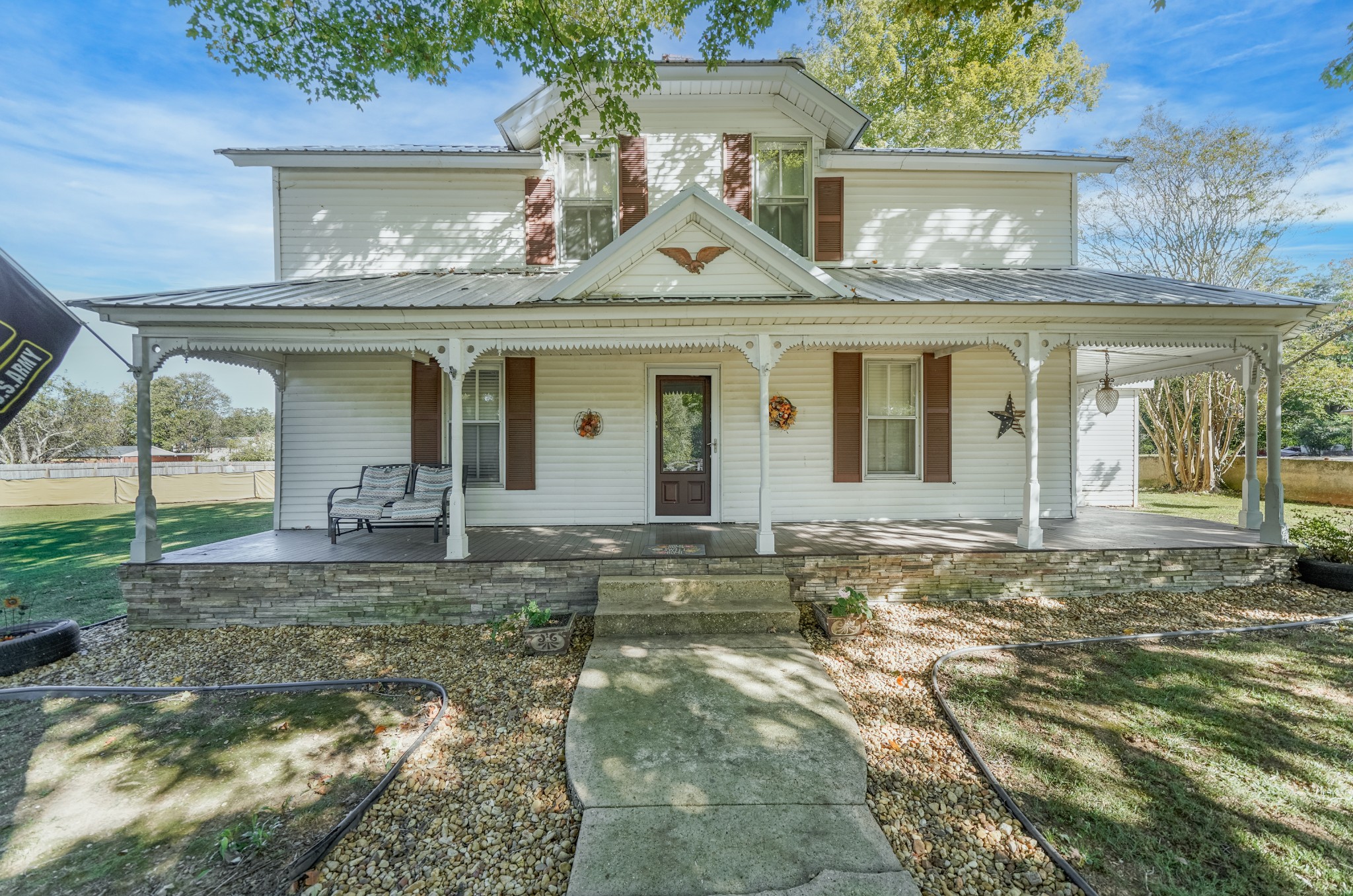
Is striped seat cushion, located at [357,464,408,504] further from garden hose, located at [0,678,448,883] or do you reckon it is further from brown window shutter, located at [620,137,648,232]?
brown window shutter, located at [620,137,648,232]

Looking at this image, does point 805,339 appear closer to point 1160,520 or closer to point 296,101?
point 1160,520

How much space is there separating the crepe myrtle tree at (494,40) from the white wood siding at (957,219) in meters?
2.03

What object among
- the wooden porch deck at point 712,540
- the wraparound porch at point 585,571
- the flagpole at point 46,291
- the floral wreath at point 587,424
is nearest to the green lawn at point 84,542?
the wooden porch deck at point 712,540

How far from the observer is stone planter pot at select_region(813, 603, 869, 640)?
4707mm

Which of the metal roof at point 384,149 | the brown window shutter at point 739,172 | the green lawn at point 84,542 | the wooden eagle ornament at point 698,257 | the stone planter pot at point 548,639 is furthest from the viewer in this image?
the brown window shutter at point 739,172

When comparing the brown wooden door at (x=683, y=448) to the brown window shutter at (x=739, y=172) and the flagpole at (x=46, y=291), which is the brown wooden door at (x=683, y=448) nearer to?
the brown window shutter at (x=739, y=172)

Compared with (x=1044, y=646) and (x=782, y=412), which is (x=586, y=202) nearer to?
(x=782, y=412)

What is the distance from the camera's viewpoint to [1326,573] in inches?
227

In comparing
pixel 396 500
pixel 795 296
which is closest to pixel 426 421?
pixel 396 500

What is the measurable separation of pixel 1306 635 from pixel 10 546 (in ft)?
58.1

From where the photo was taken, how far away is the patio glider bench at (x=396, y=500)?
246 inches

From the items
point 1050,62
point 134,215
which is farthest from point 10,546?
point 1050,62

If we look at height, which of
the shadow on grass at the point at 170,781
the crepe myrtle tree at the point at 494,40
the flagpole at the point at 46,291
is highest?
the crepe myrtle tree at the point at 494,40

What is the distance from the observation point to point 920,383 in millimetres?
7461
